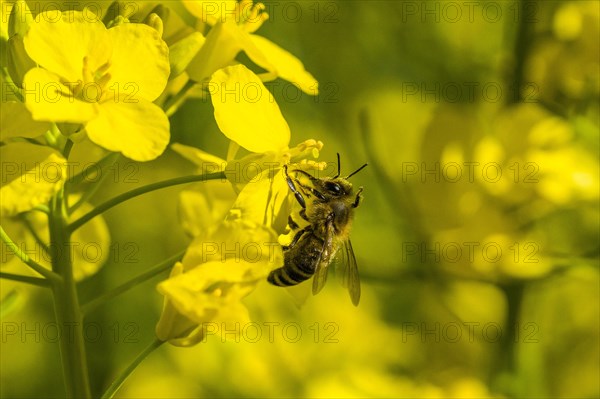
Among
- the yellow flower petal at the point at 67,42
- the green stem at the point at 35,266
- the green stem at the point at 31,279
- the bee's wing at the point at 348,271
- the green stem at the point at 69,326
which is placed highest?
the yellow flower petal at the point at 67,42

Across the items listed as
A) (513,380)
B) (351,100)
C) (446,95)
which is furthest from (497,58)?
(513,380)

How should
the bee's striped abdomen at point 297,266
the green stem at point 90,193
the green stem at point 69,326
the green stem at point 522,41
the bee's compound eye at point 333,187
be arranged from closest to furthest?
the green stem at point 69,326
the green stem at point 90,193
the bee's striped abdomen at point 297,266
the bee's compound eye at point 333,187
the green stem at point 522,41

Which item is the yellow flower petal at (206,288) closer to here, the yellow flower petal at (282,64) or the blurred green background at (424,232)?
the yellow flower petal at (282,64)

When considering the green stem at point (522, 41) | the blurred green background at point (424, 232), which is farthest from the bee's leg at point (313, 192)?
the green stem at point (522, 41)

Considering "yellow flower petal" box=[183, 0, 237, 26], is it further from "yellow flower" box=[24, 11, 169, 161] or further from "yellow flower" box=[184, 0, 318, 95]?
"yellow flower" box=[24, 11, 169, 161]

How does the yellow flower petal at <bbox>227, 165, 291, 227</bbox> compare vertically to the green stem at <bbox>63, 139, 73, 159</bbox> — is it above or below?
below

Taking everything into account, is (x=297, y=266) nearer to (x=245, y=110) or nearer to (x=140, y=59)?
(x=245, y=110)

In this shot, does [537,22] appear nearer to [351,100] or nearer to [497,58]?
[497,58]

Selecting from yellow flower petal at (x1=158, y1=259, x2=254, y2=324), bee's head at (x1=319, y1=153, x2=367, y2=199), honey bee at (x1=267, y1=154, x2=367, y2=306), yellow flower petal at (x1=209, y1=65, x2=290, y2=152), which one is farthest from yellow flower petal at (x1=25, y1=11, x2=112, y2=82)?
bee's head at (x1=319, y1=153, x2=367, y2=199)
